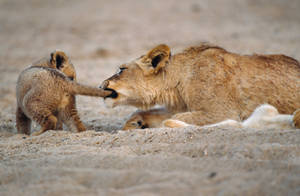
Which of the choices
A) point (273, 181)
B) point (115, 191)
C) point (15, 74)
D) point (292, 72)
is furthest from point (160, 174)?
point (15, 74)

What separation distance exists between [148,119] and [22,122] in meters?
1.73

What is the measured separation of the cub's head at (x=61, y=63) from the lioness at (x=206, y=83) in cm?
95

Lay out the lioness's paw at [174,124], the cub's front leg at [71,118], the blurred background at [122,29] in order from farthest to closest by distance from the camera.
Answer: the blurred background at [122,29] < the cub's front leg at [71,118] < the lioness's paw at [174,124]

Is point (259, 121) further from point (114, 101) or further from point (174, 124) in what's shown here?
point (114, 101)

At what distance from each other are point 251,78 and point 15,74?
703 centimetres

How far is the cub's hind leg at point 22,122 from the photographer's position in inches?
208

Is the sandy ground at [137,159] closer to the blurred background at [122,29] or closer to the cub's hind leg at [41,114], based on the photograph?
the cub's hind leg at [41,114]

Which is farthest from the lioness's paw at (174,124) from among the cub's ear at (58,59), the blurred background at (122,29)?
the blurred background at (122,29)

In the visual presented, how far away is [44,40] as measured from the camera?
551 inches

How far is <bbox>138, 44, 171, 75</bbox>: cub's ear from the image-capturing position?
5151 millimetres

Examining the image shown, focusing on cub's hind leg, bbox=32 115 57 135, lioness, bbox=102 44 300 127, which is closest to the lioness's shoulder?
lioness, bbox=102 44 300 127

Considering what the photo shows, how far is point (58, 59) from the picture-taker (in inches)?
229

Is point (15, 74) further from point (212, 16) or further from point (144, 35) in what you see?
point (212, 16)

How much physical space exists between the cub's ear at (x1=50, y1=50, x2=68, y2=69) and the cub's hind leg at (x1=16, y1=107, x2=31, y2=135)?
0.88 metres
